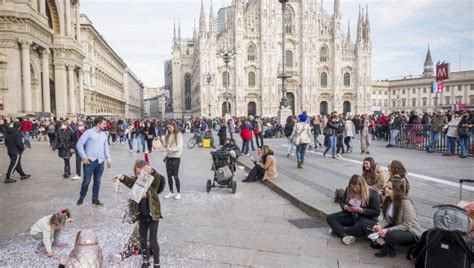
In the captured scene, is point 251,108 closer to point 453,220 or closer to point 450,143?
point 450,143

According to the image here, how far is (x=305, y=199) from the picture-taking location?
7.00 meters

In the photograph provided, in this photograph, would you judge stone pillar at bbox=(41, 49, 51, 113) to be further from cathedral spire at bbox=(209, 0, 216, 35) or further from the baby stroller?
cathedral spire at bbox=(209, 0, 216, 35)

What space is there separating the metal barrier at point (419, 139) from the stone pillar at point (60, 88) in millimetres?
24395

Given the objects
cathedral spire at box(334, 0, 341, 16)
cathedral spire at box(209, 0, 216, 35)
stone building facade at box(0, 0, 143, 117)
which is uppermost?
cathedral spire at box(334, 0, 341, 16)

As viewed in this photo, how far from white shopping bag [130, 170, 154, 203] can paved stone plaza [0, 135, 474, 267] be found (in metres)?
0.91

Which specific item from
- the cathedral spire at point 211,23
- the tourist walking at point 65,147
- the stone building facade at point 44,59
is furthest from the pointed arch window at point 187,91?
the tourist walking at point 65,147

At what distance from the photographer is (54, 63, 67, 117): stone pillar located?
28797 millimetres

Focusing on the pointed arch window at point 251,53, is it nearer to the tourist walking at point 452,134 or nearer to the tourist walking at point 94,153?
the tourist walking at point 452,134

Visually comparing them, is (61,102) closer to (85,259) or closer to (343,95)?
(85,259)

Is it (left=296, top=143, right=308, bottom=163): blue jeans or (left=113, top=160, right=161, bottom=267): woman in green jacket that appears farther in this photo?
(left=296, top=143, right=308, bottom=163): blue jeans

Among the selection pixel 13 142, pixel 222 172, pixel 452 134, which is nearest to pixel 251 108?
pixel 452 134

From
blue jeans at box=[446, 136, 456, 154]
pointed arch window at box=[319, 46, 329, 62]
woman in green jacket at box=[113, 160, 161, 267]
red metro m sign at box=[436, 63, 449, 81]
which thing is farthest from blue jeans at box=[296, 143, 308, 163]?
pointed arch window at box=[319, 46, 329, 62]

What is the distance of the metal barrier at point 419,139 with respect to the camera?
13.9m

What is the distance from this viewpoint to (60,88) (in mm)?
29062
